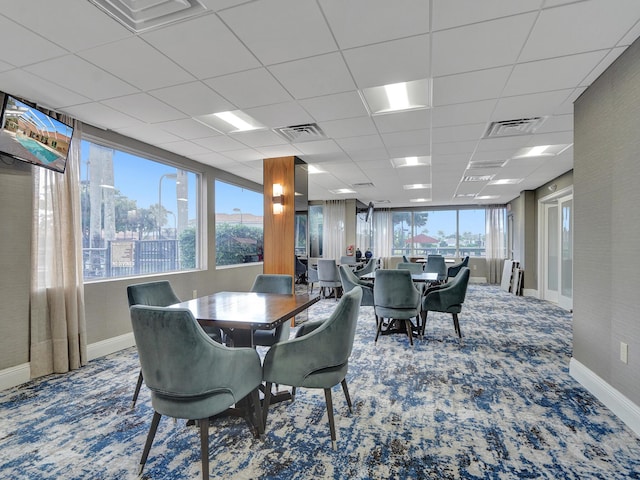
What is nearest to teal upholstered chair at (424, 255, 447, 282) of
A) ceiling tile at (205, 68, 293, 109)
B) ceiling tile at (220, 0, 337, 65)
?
ceiling tile at (205, 68, 293, 109)

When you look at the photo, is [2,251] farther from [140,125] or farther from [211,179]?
[211,179]

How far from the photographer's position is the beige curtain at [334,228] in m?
9.97

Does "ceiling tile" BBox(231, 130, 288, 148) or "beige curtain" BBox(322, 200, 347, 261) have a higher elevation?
"ceiling tile" BBox(231, 130, 288, 148)

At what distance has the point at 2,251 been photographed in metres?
2.99

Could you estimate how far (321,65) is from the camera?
249 cm

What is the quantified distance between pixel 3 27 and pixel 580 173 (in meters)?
4.56

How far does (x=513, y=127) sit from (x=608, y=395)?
9.27ft

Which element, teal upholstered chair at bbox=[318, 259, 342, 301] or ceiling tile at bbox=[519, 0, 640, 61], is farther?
teal upholstered chair at bbox=[318, 259, 342, 301]

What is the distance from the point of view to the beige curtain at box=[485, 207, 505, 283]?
10773 millimetres

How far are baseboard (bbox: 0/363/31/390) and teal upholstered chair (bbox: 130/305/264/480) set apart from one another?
2.29m

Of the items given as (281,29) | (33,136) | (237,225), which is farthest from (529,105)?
(237,225)

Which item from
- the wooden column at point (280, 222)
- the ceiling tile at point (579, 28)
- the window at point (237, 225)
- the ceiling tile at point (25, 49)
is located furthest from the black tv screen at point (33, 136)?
the ceiling tile at point (579, 28)

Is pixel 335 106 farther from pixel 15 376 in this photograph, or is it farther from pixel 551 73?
pixel 15 376

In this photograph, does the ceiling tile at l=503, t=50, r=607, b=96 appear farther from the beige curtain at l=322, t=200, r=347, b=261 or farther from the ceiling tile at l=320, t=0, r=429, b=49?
the beige curtain at l=322, t=200, r=347, b=261
